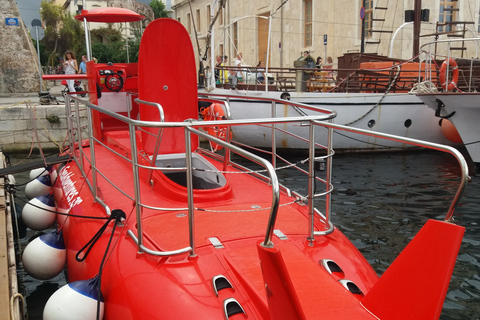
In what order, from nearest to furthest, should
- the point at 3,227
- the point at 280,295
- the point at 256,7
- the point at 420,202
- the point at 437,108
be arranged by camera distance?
1. the point at 280,295
2. the point at 3,227
3. the point at 420,202
4. the point at 437,108
5. the point at 256,7

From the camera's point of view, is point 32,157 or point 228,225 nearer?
point 228,225

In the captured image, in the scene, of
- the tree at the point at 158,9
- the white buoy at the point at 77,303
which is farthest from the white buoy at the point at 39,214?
the tree at the point at 158,9

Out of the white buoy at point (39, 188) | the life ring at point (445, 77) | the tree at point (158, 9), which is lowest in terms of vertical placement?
the white buoy at point (39, 188)

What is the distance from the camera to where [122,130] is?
7.58 m

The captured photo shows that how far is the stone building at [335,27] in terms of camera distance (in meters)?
19.9

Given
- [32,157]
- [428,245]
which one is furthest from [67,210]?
[32,157]

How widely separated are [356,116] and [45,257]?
11.1m

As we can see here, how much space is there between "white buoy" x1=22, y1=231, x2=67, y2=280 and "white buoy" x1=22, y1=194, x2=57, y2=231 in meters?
1.56

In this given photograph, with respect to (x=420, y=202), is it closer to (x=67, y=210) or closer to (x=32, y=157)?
(x=67, y=210)

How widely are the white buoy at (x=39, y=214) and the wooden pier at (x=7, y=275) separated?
0.28 metres

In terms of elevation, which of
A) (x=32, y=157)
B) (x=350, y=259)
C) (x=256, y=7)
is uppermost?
(x=256, y=7)

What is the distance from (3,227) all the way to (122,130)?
2.61 metres

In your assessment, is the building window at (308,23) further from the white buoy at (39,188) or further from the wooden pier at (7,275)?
the wooden pier at (7,275)

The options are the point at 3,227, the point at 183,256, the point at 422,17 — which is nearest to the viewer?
the point at 183,256
